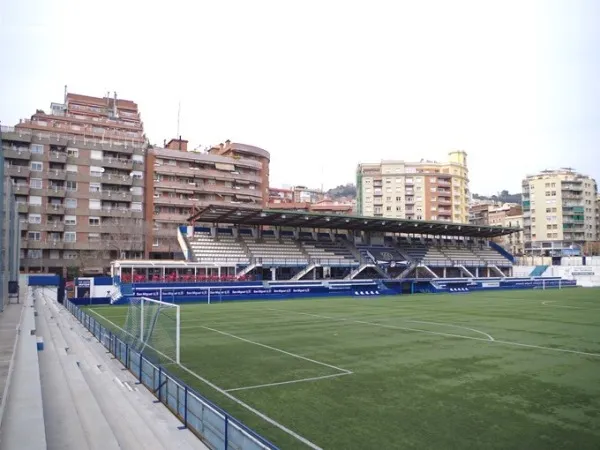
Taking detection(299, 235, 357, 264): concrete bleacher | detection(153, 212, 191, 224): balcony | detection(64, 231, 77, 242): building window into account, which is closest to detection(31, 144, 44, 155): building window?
detection(64, 231, 77, 242): building window

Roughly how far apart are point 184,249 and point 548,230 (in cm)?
10249

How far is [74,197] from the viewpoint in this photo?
71.2 metres

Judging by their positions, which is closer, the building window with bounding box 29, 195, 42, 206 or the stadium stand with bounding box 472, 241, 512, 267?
the building window with bounding box 29, 195, 42, 206

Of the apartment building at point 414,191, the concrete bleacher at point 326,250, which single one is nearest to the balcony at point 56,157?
the concrete bleacher at point 326,250

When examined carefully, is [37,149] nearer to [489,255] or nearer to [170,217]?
[170,217]

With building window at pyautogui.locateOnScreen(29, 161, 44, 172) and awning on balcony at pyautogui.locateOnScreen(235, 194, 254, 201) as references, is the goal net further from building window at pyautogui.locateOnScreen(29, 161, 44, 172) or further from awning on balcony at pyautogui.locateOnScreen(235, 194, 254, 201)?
awning on balcony at pyautogui.locateOnScreen(235, 194, 254, 201)

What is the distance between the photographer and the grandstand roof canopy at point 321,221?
190 feet

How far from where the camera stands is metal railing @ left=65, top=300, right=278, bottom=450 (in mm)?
7285

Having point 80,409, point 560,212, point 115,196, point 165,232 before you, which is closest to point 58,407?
point 80,409

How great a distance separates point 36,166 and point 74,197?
6561 millimetres

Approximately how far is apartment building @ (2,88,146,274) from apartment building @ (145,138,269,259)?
2605 millimetres

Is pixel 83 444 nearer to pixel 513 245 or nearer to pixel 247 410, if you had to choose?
pixel 247 410

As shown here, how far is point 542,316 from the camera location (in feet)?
104

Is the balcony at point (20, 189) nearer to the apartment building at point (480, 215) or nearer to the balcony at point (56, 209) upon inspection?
the balcony at point (56, 209)
